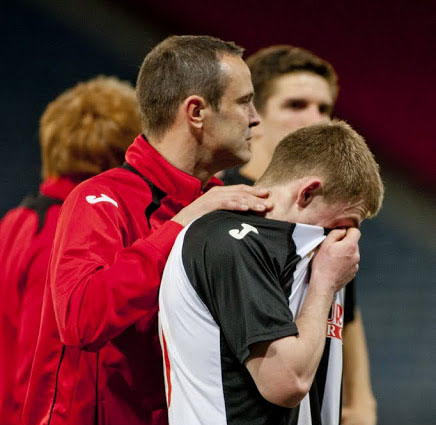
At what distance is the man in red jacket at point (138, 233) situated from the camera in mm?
1562

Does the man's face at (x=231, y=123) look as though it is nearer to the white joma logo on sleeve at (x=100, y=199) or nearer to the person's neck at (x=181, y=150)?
the person's neck at (x=181, y=150)

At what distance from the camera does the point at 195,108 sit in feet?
5.98

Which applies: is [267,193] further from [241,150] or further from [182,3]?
[182,3]

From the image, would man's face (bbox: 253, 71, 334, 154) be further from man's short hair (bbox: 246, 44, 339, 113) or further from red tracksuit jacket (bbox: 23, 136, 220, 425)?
red tracksuit jacket (bbox: 23, 136, 220, 425)

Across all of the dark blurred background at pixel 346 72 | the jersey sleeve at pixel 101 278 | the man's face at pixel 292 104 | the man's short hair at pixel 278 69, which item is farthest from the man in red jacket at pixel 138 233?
the dark blurred background at pixel 346 72

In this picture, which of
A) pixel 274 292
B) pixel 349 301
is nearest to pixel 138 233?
pixel 274 292

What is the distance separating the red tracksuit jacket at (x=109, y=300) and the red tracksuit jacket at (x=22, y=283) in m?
0.53

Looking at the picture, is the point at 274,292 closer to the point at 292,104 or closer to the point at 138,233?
the point at 138,233

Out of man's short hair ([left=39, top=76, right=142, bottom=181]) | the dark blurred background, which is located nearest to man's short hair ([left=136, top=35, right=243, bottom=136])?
man's short hair ([left=39, top=76, right=142, bottom=181])

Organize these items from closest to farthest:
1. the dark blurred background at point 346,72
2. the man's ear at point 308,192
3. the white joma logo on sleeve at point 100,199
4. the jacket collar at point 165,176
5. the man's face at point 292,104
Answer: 1. the man's ear at point 308,192
2. the white joma logo on sleeve at point 100,199
3. the jacket collar at point 165,176
4. the man's face at point 292,104
5. the dark blurred background at point 346,72

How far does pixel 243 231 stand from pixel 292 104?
1.38 meters

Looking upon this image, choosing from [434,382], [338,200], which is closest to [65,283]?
[338,200]

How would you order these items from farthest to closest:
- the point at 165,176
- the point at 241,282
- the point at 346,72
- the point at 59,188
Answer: the point at 346,72, the point at 59,188, the point at 165,176, the point at 241,282

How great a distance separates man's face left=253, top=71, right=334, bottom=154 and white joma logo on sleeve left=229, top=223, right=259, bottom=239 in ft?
4.10
